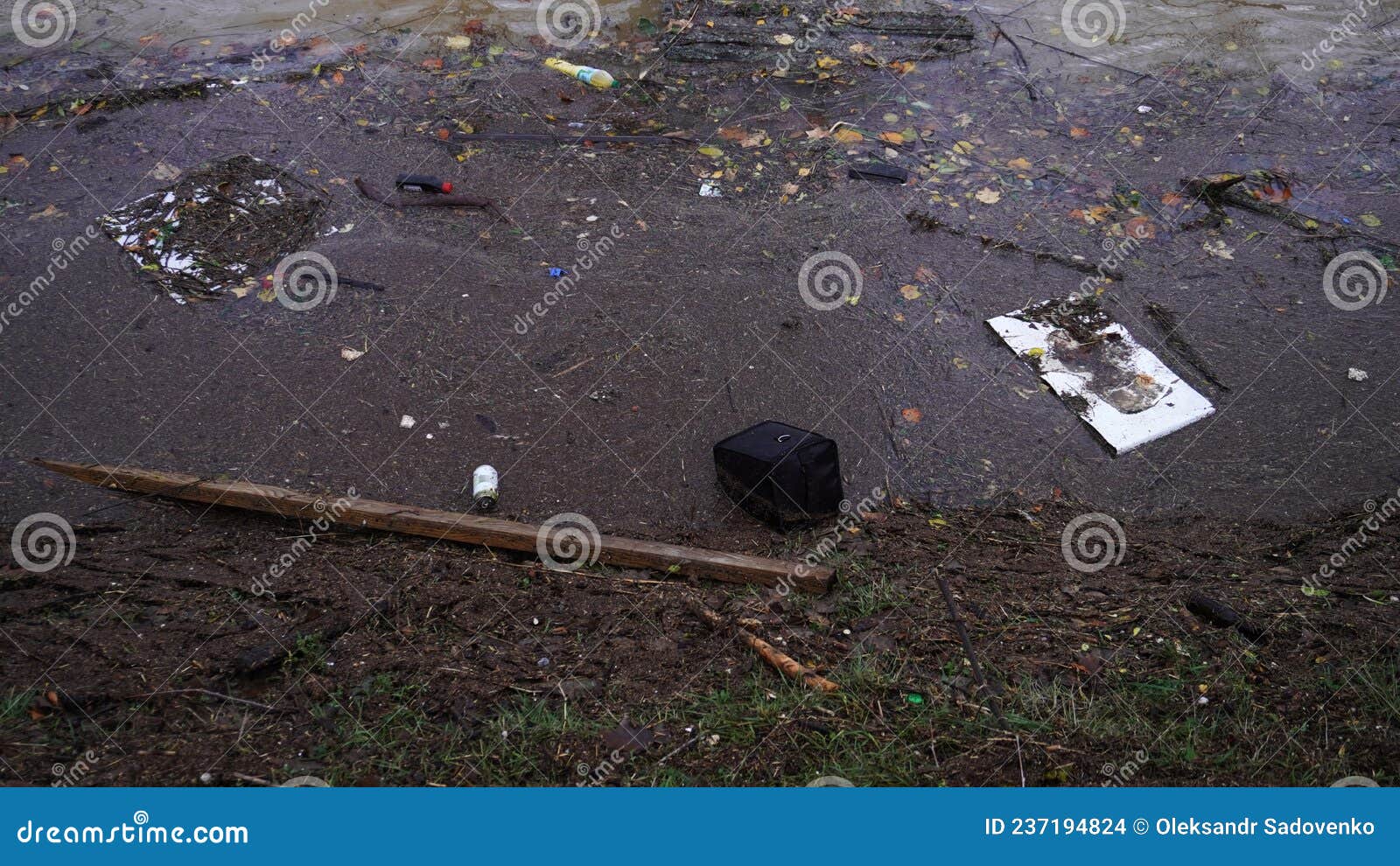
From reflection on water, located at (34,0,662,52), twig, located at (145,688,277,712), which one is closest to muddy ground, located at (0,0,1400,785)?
twig, located at (145,688,277,712)

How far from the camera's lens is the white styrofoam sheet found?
447cm

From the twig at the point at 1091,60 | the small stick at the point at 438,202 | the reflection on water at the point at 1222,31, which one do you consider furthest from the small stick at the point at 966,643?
the reflection on water at the point at 1222,31

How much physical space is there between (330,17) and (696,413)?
5326 mm

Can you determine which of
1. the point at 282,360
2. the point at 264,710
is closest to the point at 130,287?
the point at 282,360

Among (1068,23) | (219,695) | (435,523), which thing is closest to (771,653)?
(435,523)

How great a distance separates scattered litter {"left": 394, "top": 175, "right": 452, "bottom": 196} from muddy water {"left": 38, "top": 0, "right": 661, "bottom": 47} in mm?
2193

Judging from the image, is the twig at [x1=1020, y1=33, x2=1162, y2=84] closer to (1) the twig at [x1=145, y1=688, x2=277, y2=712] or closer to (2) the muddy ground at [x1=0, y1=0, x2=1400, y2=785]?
(2) the muddy ground at [x1=0, y1=0, x2=1400, y2=785]

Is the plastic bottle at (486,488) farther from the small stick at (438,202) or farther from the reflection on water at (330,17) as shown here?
the reflection on water at (330,17)

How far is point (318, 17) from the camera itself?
7652 millimetres

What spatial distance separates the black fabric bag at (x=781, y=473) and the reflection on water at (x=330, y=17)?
4.64 metres

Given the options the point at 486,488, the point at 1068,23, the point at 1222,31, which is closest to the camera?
the point at 486,488

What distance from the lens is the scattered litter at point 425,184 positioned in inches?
226

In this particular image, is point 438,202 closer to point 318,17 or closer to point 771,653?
point 318,17

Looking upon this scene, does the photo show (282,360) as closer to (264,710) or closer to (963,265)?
(264,710)
